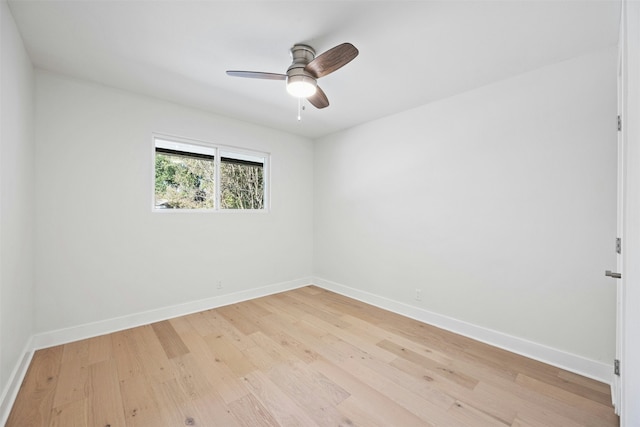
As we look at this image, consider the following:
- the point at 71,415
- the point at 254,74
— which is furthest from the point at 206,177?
the point at 71,415

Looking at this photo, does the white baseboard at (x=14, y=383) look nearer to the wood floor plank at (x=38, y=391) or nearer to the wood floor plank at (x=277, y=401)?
the wood floor plank at (x=38, y=391)

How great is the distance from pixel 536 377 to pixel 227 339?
8.69ft

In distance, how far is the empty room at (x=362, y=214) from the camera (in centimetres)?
167

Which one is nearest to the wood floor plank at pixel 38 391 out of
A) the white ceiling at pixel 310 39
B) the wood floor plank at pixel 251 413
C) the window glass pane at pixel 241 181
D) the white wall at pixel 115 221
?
the white wall at pixel 115 221

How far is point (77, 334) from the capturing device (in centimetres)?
256

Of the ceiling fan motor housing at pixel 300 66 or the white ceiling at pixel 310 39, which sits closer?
the white ceiling at pixel 310 39

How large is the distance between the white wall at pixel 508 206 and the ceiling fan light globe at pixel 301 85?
5.31 feet

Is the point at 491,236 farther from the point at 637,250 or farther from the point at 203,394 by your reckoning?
the point at 203,394

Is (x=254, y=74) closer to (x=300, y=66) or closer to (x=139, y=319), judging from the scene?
(x=300, y=66)

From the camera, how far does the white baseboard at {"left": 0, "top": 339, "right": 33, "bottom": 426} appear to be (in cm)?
159

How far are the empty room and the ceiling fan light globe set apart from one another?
15 mm

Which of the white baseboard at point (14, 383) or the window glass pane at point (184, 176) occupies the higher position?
the window glass pane at point (184, 176)

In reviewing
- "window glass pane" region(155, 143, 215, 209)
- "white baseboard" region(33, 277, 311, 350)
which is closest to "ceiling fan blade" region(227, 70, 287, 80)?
"window glass pane" region(155, 143, 215, 209)

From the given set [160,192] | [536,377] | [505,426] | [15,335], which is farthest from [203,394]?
[536,377]
